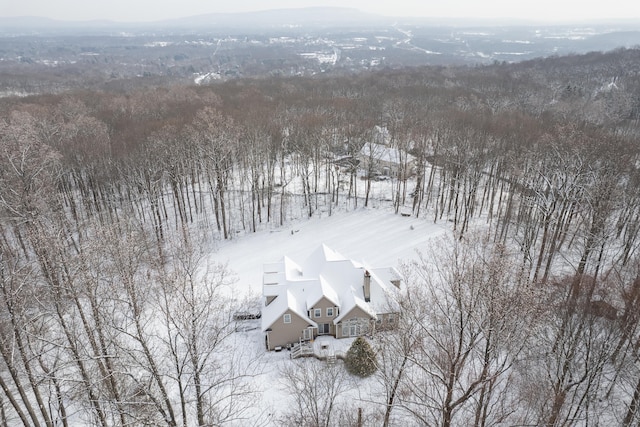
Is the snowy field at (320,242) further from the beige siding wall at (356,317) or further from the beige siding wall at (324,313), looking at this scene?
the beige siding wall at (324,313)

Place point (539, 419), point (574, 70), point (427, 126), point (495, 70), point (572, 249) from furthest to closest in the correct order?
point (495, 70), point (574, 70), point (427, 126), point (572, 249), point (539, 419)

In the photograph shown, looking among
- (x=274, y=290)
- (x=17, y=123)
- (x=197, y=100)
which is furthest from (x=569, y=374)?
(x=197, y=100)

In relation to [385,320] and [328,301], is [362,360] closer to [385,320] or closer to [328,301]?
[385,320]

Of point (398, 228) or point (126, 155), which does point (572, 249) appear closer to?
point (398, 228)

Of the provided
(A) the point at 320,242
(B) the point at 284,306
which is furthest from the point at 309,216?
(B) the point at 284,306

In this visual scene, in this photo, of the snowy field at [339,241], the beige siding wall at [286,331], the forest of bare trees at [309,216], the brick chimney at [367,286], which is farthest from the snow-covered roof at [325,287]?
the snowy field at [339,241]
